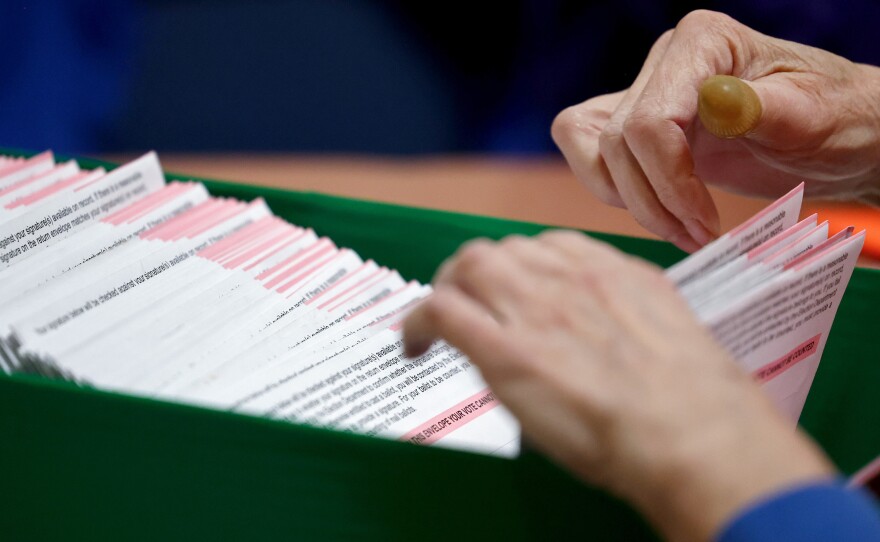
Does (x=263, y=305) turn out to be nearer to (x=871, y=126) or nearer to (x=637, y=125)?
(x=637, y=125)

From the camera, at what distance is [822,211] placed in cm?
195

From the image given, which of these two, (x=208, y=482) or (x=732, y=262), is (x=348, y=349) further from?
(x=732, y=262)

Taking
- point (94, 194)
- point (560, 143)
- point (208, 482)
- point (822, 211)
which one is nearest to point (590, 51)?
point (822, 211)

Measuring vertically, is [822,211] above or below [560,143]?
below

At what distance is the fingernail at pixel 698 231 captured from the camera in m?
0.86

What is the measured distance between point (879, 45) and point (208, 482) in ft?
5.40

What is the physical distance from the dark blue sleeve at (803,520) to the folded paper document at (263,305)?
0.12m

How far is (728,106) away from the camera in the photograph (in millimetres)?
768

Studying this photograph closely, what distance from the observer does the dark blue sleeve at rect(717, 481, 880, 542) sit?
0.42m

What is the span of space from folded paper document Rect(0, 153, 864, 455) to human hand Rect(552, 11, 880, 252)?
19 centimetres

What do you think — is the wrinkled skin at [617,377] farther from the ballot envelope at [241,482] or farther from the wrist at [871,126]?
the wrist at [871,126]

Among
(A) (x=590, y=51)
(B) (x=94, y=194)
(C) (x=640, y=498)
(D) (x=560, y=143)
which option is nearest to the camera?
(C) (x=640, y=498)

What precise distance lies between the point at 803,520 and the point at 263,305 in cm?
45

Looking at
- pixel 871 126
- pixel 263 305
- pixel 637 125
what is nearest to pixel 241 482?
pixel 263 305
